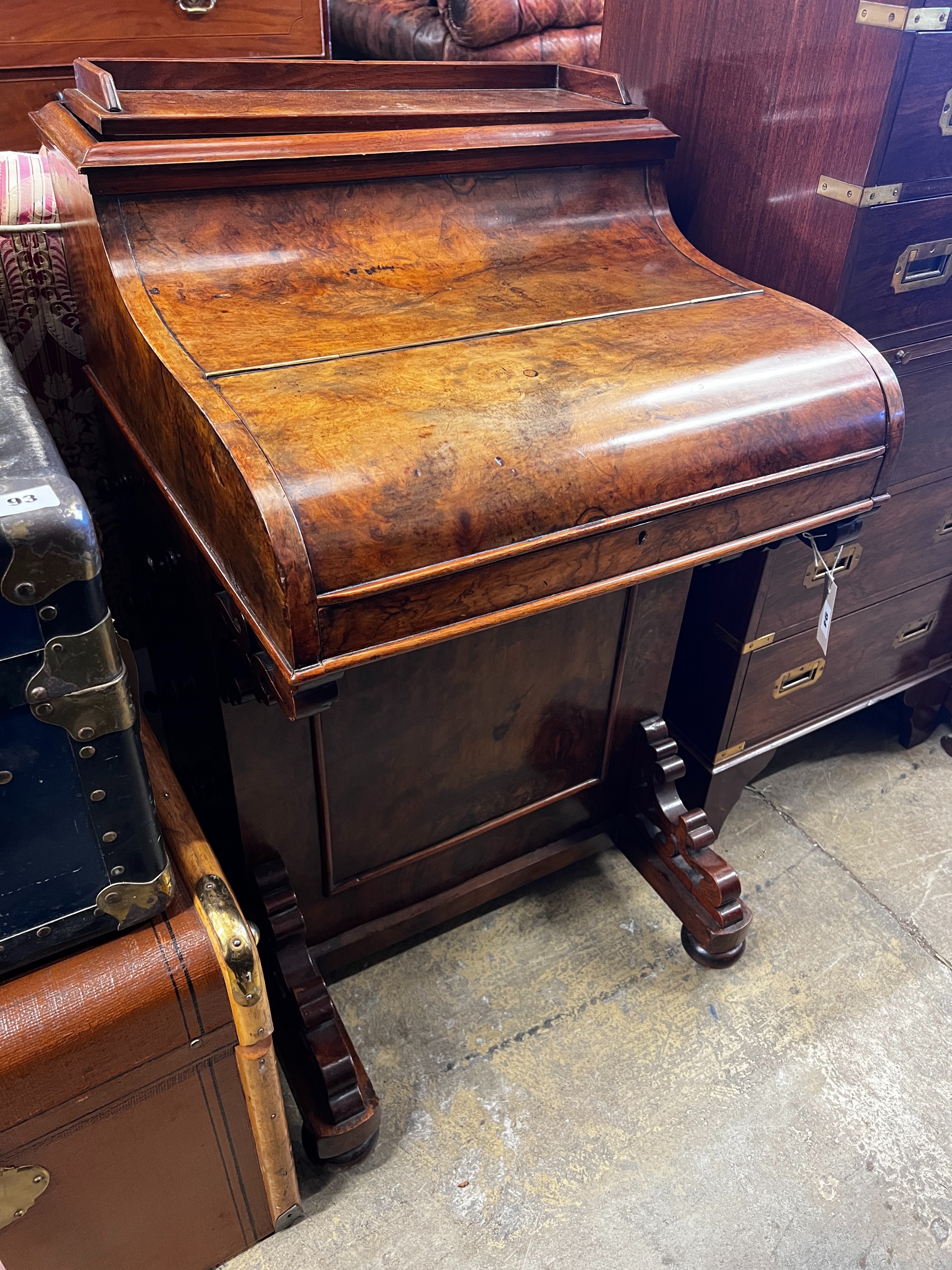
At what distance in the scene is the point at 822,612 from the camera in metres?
1.33

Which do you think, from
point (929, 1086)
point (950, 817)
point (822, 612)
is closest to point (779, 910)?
point (929, 1086)

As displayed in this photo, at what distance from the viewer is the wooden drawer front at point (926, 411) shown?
1.48 metres

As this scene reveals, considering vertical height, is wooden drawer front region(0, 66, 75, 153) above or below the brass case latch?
above

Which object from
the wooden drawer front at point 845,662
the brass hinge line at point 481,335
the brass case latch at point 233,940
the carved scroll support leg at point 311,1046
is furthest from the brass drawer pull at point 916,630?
the brass case latch at point 233,940

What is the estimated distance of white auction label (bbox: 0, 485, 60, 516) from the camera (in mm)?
708

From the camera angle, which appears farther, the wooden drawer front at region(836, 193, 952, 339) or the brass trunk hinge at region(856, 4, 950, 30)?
the wooden drawer front at region(836, 193, 952, 339)

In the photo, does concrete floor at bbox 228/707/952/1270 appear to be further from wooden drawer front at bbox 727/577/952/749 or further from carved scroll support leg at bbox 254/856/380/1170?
wooden drawer front at bbox 727/577/952/749

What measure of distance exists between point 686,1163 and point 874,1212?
0.26 metres

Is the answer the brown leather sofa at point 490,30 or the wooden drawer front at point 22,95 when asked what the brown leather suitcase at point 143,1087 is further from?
the brown leather sofa at point 490,30

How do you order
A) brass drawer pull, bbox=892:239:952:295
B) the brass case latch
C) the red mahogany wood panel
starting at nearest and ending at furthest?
the brass case latch, the red mahogany wood panel, brass drawer pull, bbox=892:239:952:295

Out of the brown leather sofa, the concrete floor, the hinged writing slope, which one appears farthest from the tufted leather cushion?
the concrete floor

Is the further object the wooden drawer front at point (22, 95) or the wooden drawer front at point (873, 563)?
the wooden drawer front at point (22, 95)

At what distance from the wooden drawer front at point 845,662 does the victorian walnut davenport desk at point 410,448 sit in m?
0.21

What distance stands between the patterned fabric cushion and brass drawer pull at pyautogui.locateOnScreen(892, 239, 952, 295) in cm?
120
